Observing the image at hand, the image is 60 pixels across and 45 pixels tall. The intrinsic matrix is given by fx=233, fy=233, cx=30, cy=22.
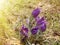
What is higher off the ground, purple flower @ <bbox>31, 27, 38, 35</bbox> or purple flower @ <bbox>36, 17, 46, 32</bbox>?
purple flower @ <bbox>36, 17, 46, 32</bbox>

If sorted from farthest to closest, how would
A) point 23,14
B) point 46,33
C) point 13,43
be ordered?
point 23,14 → point 46,33 → point 13,43

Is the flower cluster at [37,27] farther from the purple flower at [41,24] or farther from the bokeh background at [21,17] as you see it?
the bokeh background at [21,17]

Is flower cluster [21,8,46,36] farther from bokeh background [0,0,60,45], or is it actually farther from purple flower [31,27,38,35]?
bokeh background [0,0,60,45]

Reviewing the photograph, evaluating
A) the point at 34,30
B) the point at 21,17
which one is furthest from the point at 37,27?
the point at 21,17

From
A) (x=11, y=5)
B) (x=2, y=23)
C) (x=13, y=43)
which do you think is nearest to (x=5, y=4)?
(x=11, y=5)

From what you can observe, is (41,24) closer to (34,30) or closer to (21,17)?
(34,30)

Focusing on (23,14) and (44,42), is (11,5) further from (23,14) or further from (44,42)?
(44,42)

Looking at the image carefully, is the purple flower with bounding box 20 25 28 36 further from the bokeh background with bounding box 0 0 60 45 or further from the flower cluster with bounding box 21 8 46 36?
the bokeh background with bounding box 0 0 60 45

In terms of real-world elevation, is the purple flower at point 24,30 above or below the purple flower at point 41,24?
below

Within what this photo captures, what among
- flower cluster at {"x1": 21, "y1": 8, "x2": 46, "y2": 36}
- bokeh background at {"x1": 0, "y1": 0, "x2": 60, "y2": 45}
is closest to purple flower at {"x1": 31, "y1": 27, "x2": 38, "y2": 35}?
flower cluster at {"x1": 21, "y1": 8, "x2": 46, "y2": 36}

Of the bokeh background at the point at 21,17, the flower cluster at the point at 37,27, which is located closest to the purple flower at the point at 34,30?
the flower cluster at the point at 37,27

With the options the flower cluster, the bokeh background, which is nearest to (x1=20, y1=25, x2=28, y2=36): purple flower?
the flower cluster
